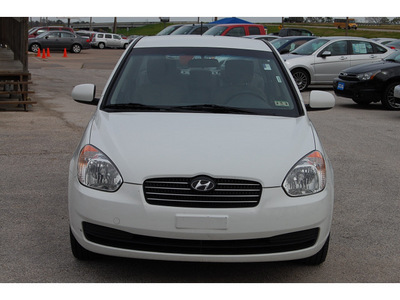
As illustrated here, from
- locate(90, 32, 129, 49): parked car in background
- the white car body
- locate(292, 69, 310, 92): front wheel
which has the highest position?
the white car body

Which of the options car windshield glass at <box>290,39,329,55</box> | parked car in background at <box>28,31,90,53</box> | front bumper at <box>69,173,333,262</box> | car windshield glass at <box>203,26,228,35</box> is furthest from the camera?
parked car in background at <box>28,31,90,53</box>

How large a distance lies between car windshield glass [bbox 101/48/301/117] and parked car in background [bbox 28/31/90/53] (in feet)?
126

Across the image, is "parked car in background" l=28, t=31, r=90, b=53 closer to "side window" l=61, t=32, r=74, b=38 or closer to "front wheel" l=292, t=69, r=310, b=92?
"side window" l=61, t=32, r=74, b=38

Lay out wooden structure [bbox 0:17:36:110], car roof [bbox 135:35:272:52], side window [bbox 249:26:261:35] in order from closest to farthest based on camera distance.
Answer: car roof [bbox 135:35:272:52] < wooden structure [bbox 0:17:36:110] < side window [bbox 249:26:261:35]

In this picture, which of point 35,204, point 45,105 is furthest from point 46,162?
point 45,105

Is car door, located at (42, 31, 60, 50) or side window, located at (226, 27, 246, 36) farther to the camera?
car door, located at (42, 31, 60, 50)

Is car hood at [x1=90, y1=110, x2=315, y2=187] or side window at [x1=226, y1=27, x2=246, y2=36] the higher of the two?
car hood at [x1=90, y1=110, x2=315, y2=187]

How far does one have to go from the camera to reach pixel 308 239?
4215 mm

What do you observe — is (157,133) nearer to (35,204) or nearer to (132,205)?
(132,205)

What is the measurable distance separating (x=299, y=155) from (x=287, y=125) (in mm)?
507

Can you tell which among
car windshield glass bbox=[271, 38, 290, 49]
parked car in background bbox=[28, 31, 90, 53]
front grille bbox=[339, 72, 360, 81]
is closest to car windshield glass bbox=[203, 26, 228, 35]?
car windshield glass bbox=[271, 38, 290, 49]

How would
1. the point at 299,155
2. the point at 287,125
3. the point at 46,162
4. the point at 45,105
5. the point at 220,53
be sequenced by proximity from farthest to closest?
1. the point at 45,105
2. the point at 46,162
3. the point at 220,53
4. the point at 287,125
5. the point at 299,155

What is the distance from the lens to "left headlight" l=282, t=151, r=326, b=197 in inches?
A: 163

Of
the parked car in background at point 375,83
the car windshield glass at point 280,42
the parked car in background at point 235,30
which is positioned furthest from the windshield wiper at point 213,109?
the parked car in background at point 235,30
